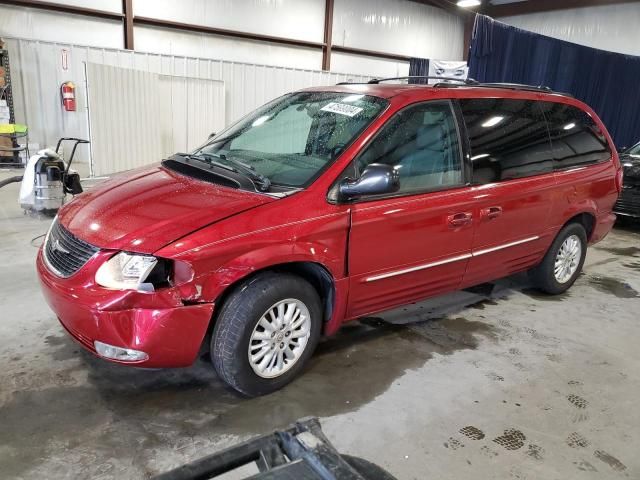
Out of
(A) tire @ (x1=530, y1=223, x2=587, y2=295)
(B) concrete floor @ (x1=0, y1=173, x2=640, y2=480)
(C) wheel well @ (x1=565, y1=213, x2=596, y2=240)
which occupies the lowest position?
(B) concrete floor @ (x1=0, y1=173, x2=640, y2=480)

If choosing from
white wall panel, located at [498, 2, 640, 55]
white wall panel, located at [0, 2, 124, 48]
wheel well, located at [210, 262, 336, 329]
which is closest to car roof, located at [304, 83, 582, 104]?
wheel well, located at [210, 262, 336, 329]

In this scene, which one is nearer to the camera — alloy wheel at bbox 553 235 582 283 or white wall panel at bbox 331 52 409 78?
alloy wheel at bbox 553 235 582 283

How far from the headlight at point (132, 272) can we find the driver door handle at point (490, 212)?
1970 mm

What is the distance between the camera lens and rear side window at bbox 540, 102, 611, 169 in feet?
12.0

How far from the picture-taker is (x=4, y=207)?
19.2 ft

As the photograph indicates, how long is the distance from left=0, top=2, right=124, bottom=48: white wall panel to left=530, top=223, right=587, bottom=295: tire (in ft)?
29.4

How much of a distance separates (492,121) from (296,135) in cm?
130

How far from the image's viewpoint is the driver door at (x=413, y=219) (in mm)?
2633

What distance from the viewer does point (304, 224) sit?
93.4 inches

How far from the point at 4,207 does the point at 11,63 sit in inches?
153

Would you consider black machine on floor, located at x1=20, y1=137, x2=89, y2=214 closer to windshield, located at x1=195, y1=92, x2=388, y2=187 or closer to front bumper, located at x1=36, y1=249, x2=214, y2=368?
windshield, located at x1=195, y1=92, x2=388, y2=187

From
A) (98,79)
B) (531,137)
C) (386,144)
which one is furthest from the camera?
(98,79)

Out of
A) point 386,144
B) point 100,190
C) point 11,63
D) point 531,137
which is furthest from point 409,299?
point 11,63

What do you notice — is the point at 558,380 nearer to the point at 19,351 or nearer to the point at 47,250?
the point at 47,250
